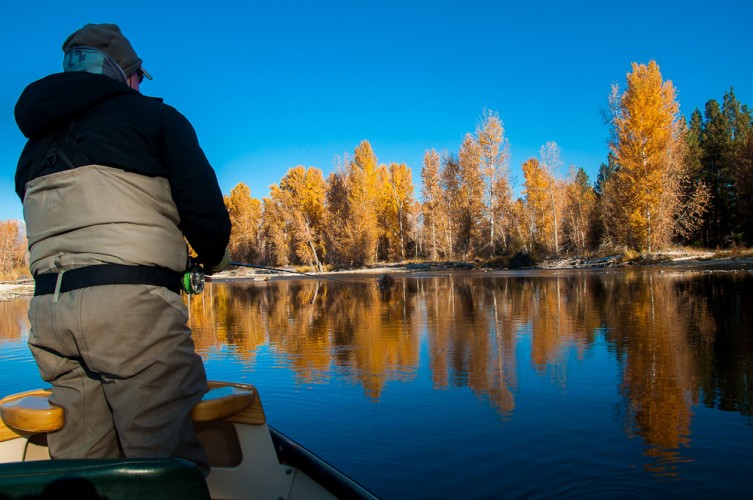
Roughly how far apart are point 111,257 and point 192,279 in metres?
0.51

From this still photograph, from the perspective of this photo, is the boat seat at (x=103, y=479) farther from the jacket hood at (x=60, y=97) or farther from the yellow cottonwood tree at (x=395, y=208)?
the yellow cottonwood tree at (x=395, y=208)

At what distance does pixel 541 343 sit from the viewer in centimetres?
786

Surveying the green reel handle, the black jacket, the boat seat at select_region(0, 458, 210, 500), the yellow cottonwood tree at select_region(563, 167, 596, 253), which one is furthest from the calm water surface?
the yellow cottonwood tree at select_region(563, 167, 596, 253)

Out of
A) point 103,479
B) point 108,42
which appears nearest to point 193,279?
point 108,42

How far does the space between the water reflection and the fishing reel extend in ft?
9.57

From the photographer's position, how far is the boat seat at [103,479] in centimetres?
99

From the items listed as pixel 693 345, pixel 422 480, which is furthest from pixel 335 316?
pixel 422 480

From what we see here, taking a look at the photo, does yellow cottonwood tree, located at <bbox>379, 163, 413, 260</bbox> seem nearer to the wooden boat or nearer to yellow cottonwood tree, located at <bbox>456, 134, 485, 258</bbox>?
yellow cottonwood tree, located at <bbox>456, 134, 485, 258</bbox>

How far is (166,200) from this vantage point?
85.6 inches

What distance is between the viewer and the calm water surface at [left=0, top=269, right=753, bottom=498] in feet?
11.5

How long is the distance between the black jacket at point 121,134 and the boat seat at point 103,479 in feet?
4.11

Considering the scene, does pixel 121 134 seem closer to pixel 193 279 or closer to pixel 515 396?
pixel 193 279

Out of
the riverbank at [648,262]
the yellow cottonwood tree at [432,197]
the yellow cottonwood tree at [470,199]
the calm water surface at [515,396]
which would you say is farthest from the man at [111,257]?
the yellow cottonwood tree at [432,197]

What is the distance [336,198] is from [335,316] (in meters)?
45.2
